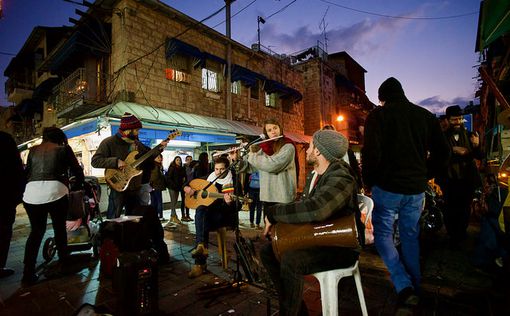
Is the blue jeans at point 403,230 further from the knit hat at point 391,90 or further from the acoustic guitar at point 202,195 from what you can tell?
the acoustic guitar at point 202,195

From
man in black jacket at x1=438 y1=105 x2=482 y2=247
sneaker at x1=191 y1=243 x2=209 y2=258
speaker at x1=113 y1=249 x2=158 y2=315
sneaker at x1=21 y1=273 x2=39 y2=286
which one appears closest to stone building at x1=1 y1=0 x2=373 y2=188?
sneaker at x1=21 y1=273 x2=39 y2=286

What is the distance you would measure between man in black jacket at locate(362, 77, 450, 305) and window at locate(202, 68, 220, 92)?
37.5 feet

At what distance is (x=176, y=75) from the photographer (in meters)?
11.8

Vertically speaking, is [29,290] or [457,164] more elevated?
[457,164]

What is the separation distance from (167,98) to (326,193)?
35.3 feet

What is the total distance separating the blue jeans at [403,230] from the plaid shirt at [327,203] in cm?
69

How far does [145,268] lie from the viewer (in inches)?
98.3

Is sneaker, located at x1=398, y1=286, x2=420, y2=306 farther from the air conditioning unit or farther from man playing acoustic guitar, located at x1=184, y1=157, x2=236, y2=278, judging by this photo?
the air conditioning unit

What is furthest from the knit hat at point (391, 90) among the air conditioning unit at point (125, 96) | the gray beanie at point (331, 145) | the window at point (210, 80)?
the window at point (210, 80)

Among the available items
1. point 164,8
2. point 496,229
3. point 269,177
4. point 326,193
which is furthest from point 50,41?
point 496,229

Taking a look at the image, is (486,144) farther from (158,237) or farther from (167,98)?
(167,98)

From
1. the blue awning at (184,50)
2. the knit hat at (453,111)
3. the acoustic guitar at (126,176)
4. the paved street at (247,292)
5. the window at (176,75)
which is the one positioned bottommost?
the paved street at (247,292)

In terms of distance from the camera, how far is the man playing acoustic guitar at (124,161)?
13.8ft

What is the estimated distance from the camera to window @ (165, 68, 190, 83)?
450 inches
